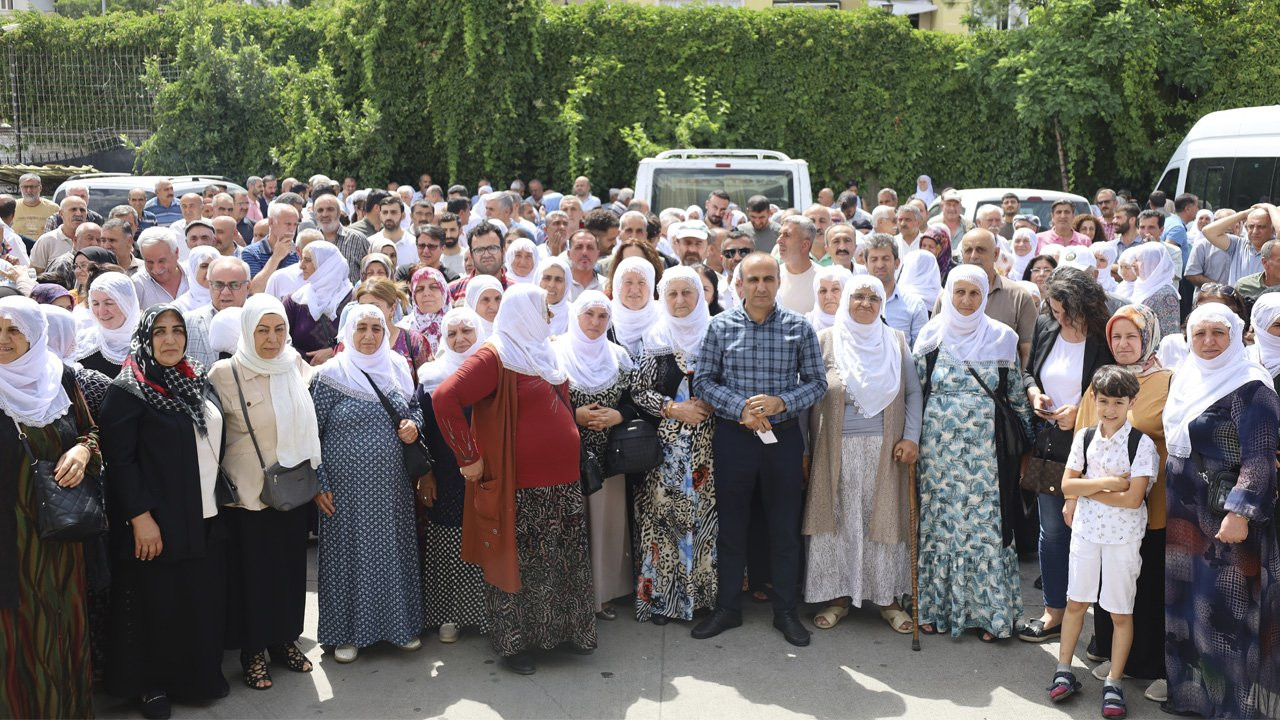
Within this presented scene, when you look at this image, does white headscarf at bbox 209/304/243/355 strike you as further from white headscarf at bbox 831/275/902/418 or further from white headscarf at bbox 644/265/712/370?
white headscarf at bbox 831/275/902/418

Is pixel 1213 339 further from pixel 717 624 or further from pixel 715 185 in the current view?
pixel 715 185

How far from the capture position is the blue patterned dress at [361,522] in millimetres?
5230

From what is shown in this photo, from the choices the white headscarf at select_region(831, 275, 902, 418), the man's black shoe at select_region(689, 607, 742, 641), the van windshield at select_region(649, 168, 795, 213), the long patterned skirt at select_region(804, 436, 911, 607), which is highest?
the van windshield at select_region(649, 168, 795, 213)

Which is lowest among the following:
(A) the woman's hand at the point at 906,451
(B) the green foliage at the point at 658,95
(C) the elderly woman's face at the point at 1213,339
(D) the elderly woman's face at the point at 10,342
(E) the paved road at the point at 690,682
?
(E) the paved road at the point at 690,682

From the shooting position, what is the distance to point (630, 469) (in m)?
5.51

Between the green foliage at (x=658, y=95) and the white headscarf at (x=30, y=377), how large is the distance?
Answer: 536 inches

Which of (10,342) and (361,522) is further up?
(10,342)

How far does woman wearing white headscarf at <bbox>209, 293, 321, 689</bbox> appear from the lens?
16.0 feet

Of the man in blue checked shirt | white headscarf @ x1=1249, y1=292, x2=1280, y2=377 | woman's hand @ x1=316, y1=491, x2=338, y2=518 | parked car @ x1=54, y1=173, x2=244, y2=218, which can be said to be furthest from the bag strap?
parked car @ x1=54, y1=173, x2=244, y2=218

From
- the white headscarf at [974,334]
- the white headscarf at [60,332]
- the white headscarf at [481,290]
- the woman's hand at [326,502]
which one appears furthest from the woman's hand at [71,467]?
the white headscarf at [974,334]

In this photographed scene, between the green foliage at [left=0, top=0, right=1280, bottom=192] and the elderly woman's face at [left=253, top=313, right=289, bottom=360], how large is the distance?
42.9 ft

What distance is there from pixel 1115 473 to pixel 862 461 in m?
1.24

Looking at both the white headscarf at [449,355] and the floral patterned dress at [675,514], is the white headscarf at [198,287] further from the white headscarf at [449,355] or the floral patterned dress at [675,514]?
the floral patterned dress at [675,514]

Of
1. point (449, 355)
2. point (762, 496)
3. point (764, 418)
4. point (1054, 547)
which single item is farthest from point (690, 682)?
point (449, 355)
